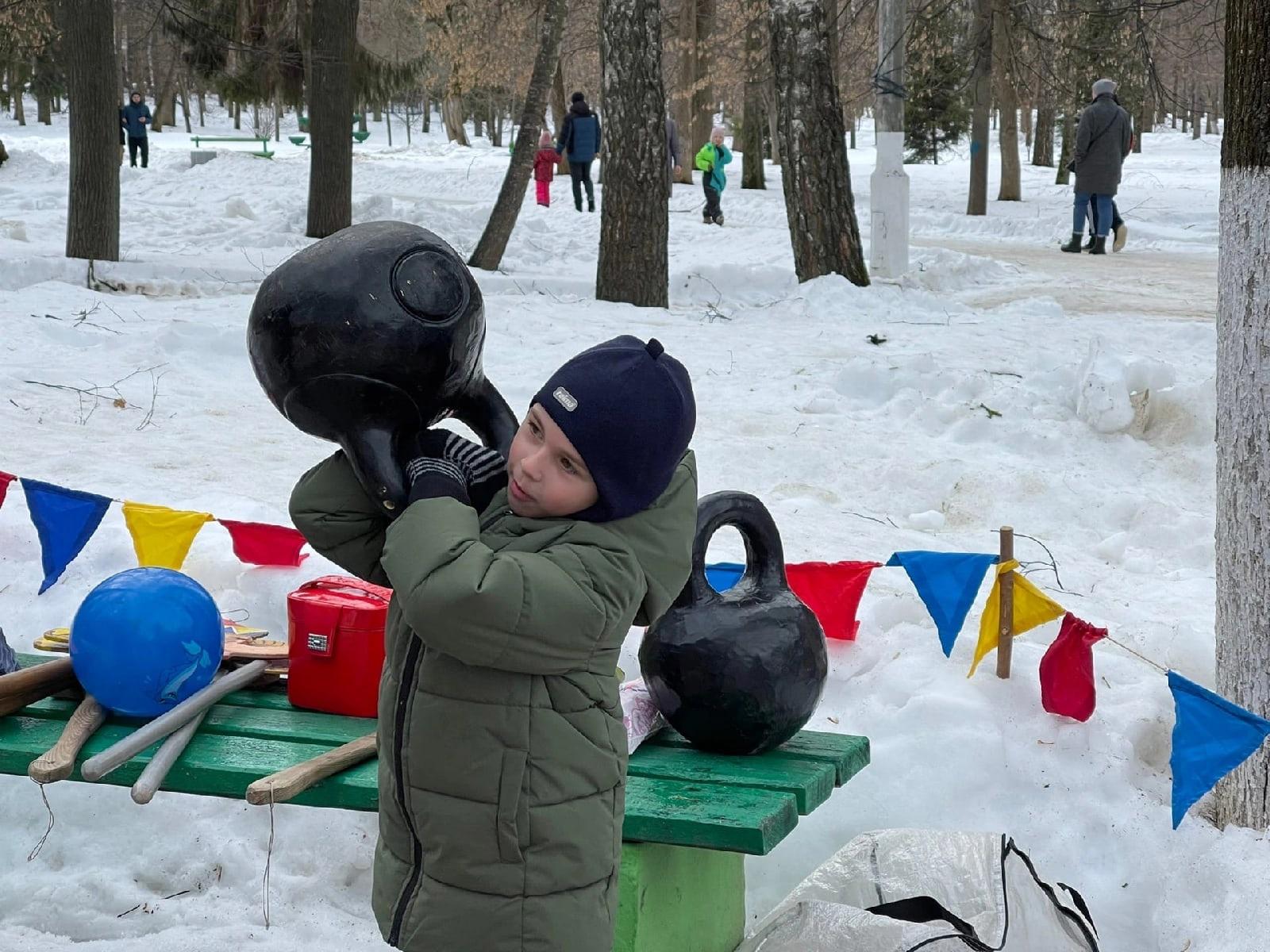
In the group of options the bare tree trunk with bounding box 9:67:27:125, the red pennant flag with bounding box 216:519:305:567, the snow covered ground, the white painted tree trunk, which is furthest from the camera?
the bare tree trunk with bounding box 9:67:27:125

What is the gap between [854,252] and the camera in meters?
12.6

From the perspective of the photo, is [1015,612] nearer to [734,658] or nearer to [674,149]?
[734,658]

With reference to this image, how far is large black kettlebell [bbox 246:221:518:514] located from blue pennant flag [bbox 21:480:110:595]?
2.60 metres

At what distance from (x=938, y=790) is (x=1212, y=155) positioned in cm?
4277

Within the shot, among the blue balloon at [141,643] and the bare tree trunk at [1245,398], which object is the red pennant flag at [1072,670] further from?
the blue balloon at [141,643]

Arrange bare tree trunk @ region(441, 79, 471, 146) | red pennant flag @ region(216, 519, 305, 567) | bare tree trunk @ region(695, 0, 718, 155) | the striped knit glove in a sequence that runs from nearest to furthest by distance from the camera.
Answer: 1. the striped knit glove
2. red pennant flag @ region(216, 519, 305, 567)
3. bare tree trunk @ region(695, 0, 718, 155)
4. bare tree trunk @ region(441, 79, 471, 146)

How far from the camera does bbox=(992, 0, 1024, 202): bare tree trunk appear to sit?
19.5 meters

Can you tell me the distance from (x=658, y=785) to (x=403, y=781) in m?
1.04

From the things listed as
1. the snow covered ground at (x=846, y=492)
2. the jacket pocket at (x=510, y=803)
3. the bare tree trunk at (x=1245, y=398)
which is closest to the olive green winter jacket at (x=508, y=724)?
the jacket pocket at (x=510, y=803)

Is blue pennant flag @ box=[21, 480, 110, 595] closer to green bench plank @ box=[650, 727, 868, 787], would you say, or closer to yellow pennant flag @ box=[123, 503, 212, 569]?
yellow pennant flag @ box=[123, 503, 212, 569]

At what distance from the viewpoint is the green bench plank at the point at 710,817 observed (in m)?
2.95

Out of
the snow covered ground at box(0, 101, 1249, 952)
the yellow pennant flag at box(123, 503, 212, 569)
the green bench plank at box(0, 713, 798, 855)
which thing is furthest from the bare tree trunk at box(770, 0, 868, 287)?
the green bench plank at box(0, 713, 798, 855)

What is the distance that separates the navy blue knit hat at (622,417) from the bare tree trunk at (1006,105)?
650 inches

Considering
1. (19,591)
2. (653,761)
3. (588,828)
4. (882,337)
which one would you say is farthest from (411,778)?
(882,337)
